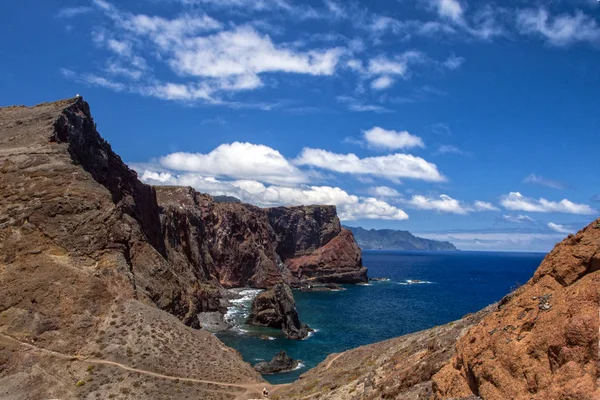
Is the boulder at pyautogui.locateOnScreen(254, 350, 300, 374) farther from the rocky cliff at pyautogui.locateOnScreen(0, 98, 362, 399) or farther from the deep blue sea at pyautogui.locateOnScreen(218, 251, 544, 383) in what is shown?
the rocky cliff at pyautogui.locateOnScreen(0, 98, 362, 399)

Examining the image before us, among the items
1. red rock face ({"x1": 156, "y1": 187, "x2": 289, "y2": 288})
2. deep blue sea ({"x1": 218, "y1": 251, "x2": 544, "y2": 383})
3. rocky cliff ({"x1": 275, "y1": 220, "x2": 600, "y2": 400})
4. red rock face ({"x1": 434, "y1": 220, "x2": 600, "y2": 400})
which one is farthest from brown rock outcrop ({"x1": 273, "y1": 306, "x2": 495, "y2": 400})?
red rock face ({"x1": 156, "y1": 187, "x2": 289, "y2": 288})

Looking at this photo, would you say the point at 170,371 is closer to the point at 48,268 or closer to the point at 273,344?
the point at 48,268

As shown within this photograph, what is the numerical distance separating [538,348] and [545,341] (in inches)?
14.7

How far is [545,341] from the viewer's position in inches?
578

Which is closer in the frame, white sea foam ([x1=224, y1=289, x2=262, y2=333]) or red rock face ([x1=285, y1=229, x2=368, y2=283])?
white sea foam ([x1=224, y1=289, x2=262, y2=333])

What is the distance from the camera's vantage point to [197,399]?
37.5 m

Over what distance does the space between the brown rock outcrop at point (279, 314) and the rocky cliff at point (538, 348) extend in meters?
65.6

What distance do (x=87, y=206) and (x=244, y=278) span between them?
113990mm

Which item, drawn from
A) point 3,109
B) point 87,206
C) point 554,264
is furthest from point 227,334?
point 554,264

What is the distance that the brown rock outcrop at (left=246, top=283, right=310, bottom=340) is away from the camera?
289 ft

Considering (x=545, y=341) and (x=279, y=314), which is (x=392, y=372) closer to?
(x=545, y=341)

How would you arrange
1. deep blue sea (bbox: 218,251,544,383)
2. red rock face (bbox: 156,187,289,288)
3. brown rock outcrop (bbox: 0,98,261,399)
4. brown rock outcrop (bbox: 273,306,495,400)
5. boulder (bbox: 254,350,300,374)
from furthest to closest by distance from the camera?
Result: red rock face (bbox: 156,187,289,288) < deep blue sea (bbox: 218,251,544,383) < boulder (bbox: 254,350,300,374) < brown rock outcrop (bbox: 0,98,261,399) < brown rock outcrop (bbox: 273,306,495,400)

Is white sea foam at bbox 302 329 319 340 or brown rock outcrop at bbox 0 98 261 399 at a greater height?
brown rock outcrop at bbox 0 98 261 399

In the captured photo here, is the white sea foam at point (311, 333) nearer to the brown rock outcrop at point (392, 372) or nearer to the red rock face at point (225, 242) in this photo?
the red rock face at point (225, 242)
